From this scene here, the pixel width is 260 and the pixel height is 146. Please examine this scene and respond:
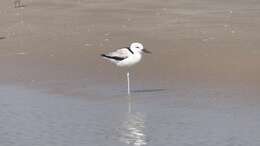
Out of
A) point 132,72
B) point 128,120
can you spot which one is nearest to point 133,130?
point 128,120

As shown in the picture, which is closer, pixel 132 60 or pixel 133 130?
pixel 133 130

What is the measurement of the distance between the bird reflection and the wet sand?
21 millimetres

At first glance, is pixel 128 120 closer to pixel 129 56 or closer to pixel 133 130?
pixel 133 130

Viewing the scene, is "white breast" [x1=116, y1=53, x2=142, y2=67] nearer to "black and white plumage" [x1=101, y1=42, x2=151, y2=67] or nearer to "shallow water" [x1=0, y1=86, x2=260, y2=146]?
"black and white plumage" [x1=101, y1=42, x2=151, y2=67]

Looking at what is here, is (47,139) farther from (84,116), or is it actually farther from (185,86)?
(185,86)

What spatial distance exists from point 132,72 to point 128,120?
3001 mm

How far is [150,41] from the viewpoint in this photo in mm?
14906

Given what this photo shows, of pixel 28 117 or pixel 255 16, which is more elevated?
pixel 255 16

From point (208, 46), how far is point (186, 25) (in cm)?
150

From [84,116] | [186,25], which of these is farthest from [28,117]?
[186,25]

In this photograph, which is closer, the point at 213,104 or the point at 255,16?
the point at 213,104

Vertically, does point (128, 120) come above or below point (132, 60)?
below

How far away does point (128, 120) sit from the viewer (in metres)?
10.5

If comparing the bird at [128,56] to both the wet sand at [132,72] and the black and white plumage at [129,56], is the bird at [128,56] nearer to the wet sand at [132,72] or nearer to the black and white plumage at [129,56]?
the black and white plumage at [129,56]
